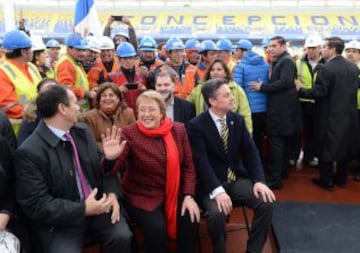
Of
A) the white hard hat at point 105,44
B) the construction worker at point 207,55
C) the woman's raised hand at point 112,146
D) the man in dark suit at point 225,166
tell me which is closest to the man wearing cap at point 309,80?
the construction worker at point 207,55

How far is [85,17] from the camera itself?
602 centimetres

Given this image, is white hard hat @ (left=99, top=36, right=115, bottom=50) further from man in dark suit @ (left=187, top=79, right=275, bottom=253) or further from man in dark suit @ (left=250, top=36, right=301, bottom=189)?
man in dark suit @ (left=187, top=79, right=275, bottom=253)

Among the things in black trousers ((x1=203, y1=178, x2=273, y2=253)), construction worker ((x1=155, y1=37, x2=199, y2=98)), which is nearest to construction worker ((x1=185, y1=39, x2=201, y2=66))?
construction worker ((x1=155, y1=37, x2=199, y2=98))

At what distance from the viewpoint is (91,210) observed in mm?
2312

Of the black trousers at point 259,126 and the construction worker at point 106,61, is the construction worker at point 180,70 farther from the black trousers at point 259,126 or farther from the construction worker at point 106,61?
the black trousers at point 259,126

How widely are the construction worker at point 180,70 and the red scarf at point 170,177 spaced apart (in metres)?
1.50

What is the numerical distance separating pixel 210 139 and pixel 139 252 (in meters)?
1.02

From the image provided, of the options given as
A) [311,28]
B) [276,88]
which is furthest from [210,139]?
[311,28]

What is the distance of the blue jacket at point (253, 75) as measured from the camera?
4.29 meters

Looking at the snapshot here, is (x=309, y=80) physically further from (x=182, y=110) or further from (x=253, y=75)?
(x=182, y=110)

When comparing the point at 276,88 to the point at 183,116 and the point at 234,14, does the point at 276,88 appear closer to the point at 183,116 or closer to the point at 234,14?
the point at 183,116

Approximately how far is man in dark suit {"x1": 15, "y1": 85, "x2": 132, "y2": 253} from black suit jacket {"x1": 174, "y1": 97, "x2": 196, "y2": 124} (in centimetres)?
120

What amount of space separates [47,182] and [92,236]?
1.48 feet

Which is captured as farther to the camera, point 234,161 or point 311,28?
point 311,28
